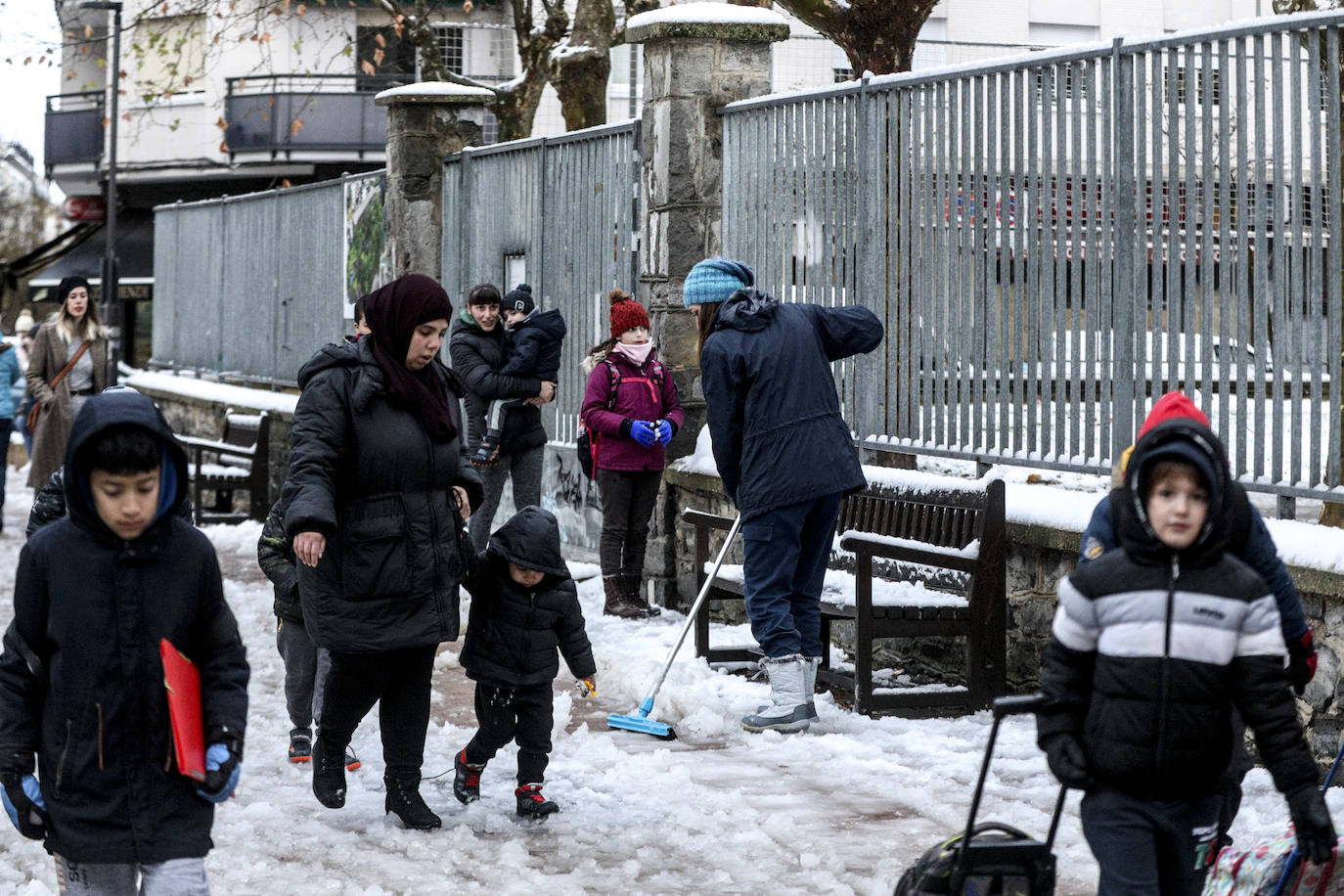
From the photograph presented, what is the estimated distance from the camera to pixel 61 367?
1308cm

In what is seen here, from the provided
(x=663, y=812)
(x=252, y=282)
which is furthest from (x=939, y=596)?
(x=252, y=282)

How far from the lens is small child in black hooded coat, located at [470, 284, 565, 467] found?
1081 centimetres

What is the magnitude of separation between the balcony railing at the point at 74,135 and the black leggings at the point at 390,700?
113 feet

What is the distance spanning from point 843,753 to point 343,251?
33.3 ft

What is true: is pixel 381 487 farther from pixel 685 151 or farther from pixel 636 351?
pixel 685 151

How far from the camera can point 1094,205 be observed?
24.7ft

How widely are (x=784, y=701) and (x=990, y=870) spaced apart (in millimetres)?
3548

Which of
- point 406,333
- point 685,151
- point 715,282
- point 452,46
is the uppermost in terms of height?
point 452,46

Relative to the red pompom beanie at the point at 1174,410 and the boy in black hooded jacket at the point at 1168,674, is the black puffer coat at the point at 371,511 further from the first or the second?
the boy in black hooded jacket at the point at 1168,674

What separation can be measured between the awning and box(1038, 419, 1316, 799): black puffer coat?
31.9 metres

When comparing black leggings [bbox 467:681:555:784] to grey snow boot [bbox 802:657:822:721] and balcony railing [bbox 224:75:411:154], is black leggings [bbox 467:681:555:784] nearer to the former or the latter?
grey snow boot [bbox 802:657:822:721]

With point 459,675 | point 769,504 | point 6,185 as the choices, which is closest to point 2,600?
point 459,675

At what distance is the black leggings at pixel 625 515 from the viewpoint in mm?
10328

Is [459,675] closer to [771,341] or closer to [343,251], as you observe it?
[771,341]
